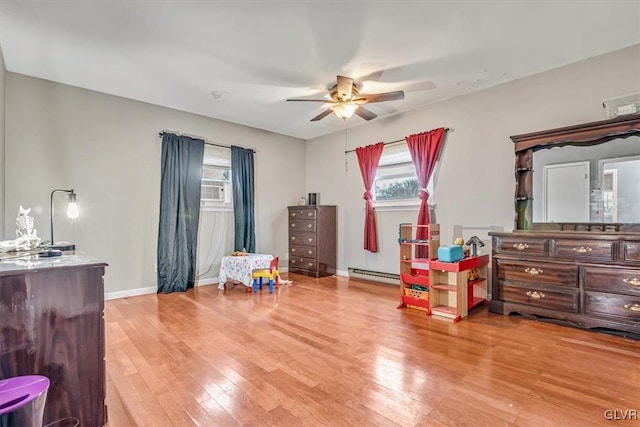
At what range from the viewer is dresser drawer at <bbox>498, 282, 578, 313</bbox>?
9.79 ft

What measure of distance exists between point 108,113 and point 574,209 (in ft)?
19.4

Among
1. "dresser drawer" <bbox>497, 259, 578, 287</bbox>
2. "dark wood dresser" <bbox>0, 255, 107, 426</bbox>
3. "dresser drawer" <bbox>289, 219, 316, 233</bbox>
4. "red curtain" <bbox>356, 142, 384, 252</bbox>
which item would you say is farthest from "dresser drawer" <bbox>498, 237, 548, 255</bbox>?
"dark wood dresser" <bbox>0, 255, 107, 426</bbox>

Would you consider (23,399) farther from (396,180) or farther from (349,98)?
(396,180)

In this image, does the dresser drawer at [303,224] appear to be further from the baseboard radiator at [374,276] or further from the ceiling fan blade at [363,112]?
the ceiling fan blade at [363,112]

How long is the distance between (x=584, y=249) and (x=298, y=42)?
3.38m

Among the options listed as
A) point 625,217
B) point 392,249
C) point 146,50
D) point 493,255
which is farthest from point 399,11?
point 392,249

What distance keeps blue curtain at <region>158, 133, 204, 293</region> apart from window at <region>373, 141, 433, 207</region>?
2983 millimetres

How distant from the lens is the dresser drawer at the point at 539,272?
300 cm

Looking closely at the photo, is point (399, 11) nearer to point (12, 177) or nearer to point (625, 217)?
point (625, 217)

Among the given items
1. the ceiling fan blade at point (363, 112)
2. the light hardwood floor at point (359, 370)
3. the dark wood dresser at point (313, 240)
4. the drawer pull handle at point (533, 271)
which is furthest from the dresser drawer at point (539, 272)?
the dark wood dresser at point (313, 240)

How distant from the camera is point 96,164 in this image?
408 centimetres

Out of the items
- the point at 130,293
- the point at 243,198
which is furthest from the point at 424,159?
the point at 130,293

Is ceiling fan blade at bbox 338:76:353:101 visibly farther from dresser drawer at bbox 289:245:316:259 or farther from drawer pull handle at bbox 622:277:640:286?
drawer pull handle at bbox 622:277:640:286

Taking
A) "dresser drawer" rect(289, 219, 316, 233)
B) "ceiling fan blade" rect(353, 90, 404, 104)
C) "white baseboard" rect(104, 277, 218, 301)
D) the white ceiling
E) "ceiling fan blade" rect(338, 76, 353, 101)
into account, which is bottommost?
"white baseboard" rect(104, 277, 218, 301)
